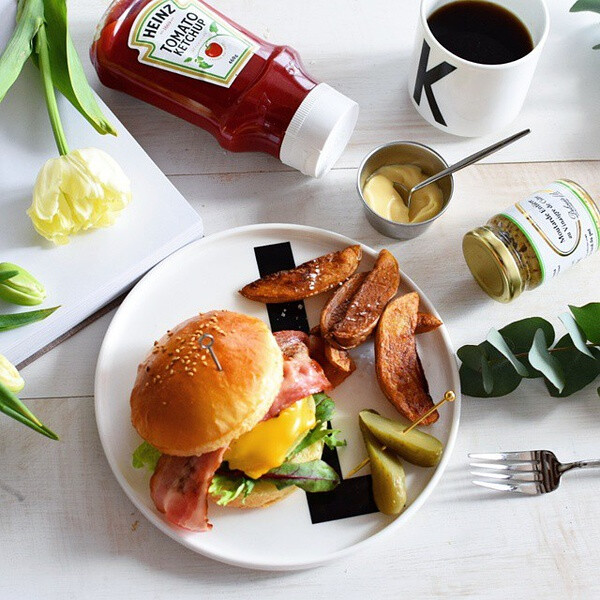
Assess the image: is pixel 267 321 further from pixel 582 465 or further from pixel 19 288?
pixel 582 465

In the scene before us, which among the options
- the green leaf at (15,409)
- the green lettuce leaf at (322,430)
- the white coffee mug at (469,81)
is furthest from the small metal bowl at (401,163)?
the green leaf at (15,409)

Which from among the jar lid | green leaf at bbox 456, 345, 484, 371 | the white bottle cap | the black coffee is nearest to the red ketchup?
the white bottle cap

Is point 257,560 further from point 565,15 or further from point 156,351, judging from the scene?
point 565,15

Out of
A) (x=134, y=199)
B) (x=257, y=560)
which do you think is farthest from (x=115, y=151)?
(x=257, y=560)

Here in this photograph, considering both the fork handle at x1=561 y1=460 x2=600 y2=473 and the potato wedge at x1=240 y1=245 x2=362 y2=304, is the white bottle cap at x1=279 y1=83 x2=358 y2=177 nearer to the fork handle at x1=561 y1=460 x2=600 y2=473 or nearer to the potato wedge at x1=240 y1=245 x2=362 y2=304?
the potato wedge at x1=240 y1=245 x2=362 y2=304

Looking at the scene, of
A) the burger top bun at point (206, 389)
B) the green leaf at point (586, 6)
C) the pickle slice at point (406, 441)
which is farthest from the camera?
the green leaf at point (586, 6)

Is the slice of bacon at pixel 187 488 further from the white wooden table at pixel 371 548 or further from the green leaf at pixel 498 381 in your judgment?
the green leaf at pixel 498 381

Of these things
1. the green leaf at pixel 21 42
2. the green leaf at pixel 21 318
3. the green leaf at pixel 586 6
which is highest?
the green leaf at pixel 21 42
